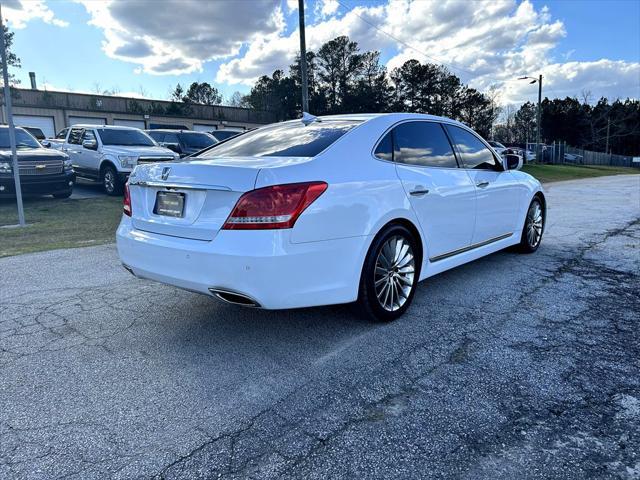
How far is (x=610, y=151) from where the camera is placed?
74500 mm

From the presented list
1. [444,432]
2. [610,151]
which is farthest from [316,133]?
[610,151]

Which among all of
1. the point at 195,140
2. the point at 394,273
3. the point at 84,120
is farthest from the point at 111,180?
the point at 84,120

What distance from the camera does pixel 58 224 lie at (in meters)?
9.00

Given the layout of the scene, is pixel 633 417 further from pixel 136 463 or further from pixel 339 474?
pixel 136 463

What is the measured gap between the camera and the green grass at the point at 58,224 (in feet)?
23.3

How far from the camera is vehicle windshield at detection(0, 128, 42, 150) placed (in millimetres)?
10861

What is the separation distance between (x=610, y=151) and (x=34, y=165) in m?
83.1

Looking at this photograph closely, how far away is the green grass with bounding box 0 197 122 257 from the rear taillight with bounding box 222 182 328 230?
486 cm

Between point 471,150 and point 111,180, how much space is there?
10.5 m

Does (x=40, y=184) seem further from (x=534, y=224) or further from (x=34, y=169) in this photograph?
(x=534, y=224)

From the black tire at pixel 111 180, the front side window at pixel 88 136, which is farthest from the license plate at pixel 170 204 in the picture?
the front side window at pixel 88 136

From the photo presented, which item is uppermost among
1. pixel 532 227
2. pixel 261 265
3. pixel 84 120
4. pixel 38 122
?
pixel 84 120

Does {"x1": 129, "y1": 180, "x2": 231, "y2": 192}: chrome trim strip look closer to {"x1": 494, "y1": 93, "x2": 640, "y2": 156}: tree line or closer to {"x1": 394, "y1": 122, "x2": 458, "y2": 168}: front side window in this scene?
{"x1": 394, "y1": 122, "x2": 458, "y2": 168}: front side window

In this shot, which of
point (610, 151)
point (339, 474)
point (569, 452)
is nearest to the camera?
point (339, 474)
